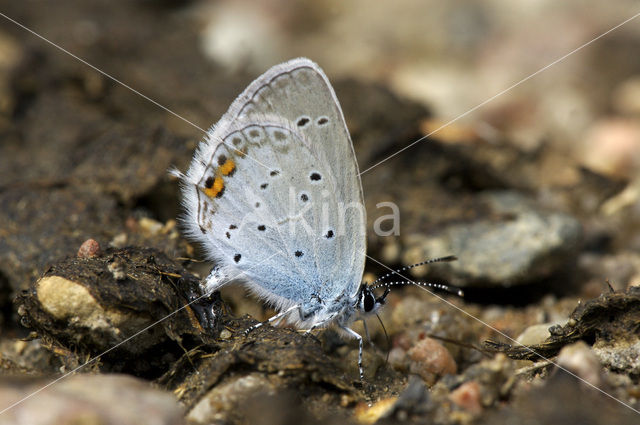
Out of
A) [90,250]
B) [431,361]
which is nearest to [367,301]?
[431,361]

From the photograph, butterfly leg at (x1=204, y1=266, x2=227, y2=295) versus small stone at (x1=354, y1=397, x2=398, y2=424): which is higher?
butterfly leg at (x1=204, y1=266, x2=227, y2=295)

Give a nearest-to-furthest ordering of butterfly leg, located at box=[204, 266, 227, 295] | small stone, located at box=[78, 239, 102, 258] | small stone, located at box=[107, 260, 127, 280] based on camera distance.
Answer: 1. small stone, located at box=[107, 260, 127, 280]
2. small stone, located at box=[78, 239, 102, 258]
3. butterfly leg, located at box=[204, 266, 227, 295]

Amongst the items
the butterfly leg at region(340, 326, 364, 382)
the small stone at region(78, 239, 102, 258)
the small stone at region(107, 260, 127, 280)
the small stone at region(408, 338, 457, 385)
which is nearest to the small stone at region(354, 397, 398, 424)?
the butterfly leg at region(340, 326, 364, 382)

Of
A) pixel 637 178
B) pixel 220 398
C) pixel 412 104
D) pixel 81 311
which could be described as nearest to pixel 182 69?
pixel 412 104

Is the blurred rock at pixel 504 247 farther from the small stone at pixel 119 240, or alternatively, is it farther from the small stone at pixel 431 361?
the small stone at pixel 119 240

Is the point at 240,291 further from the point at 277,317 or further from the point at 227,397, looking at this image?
the point at 227,397

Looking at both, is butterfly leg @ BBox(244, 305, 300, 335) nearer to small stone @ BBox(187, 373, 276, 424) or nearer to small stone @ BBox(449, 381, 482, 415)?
small stone @ BBox(187, 373, 276, 424)
